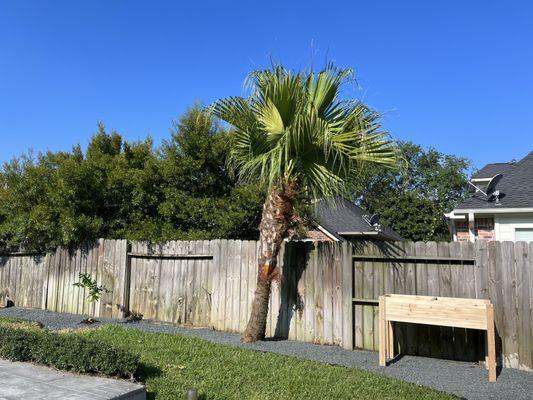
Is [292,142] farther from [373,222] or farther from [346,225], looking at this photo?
[373,222]

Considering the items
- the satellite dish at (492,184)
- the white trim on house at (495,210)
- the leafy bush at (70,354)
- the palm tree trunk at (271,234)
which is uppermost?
the satellite dish at (492,184)

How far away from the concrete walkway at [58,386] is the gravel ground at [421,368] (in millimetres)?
3148

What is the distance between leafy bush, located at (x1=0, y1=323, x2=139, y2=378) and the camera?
502 centimetres

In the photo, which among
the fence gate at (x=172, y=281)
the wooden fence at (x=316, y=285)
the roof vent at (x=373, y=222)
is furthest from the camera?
the roof vent at (x=373, y=222)

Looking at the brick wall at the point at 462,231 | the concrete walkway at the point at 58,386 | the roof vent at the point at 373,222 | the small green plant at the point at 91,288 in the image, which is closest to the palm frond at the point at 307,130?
the concrete walkway at the point at 58,386

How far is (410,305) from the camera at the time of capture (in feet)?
22.1

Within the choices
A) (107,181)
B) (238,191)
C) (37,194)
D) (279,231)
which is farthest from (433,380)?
(37,194)

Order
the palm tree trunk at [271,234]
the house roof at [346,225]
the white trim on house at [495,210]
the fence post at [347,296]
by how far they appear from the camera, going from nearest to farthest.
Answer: the palm tree trunk at [271,234] < the fence post at [347,296] < the white trim on house at [495,210] < the house roof at [346,225]

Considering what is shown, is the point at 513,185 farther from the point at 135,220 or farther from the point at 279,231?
the point at 135,220

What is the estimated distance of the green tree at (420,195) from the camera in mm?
37812

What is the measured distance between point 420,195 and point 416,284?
127 ft

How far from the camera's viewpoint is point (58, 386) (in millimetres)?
4602

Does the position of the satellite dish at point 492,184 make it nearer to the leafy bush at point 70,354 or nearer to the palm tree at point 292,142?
the palm tree at point 292,142

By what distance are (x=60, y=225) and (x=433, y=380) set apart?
9071mm
